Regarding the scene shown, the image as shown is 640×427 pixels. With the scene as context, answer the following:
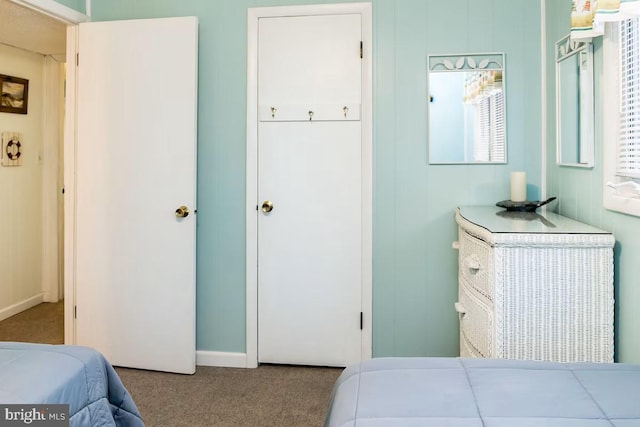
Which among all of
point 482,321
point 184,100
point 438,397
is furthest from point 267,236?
Result: point 438,397

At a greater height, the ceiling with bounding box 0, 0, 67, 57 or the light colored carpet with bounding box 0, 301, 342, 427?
the ceiling with bounding box 0, 0, 67, 57

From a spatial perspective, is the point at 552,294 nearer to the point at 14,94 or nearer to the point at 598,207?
the point at 598,207

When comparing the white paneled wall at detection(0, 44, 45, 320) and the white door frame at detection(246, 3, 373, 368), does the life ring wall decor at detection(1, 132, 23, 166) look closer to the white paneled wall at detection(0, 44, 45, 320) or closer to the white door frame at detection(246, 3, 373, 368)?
the white paneled wall at detection(0, 44, 45, 320)

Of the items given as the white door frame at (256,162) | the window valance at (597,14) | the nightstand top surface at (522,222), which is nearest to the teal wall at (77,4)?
the white door frame at (256,162)

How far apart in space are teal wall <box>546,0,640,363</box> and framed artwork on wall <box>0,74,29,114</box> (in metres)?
3.85

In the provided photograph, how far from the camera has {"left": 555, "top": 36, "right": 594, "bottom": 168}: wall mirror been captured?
2174 millimetres

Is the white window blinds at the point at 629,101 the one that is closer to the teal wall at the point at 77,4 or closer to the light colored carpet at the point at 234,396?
the light colored carpet at the point at 234,396

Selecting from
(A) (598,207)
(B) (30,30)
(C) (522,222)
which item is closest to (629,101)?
(A) (598,207)

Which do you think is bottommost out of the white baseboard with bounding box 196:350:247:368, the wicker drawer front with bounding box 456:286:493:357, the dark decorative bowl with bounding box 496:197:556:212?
the white baseboard with bounding box 196:350:247:368

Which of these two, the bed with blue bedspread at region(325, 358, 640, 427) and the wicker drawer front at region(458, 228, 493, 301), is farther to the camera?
the wicker drawer front at region(458, 228, 493, 301)

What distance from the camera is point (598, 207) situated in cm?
212

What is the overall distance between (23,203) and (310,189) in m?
2.67

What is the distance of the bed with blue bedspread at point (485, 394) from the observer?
1027 mm

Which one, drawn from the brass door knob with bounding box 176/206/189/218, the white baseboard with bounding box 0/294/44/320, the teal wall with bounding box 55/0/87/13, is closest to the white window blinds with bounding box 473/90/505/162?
the brass door knob with bounding box 176/206/189/218
